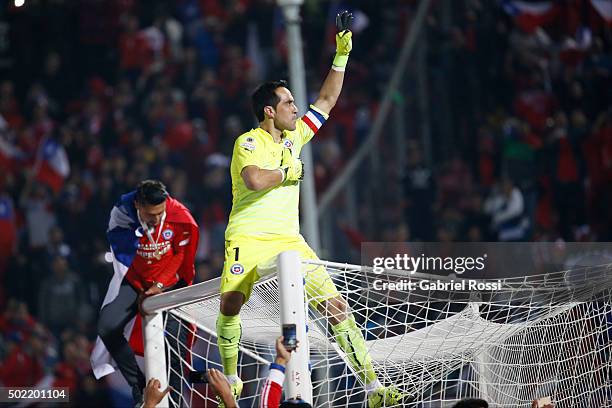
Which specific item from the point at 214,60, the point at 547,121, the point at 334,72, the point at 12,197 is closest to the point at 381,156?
the point at 547,121

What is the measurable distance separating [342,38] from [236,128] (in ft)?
21.2

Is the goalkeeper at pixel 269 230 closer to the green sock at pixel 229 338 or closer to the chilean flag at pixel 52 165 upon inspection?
the green sock at pixel 229 338

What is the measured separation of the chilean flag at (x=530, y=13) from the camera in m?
12.7

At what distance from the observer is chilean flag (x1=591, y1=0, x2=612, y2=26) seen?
489 inches

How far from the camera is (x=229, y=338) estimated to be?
6.77m

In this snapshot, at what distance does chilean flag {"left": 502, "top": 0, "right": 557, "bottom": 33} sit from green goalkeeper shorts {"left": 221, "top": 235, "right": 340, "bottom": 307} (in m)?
6.72

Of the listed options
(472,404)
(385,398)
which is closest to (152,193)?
(385,398)

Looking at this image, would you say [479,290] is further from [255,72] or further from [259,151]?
[255,72]

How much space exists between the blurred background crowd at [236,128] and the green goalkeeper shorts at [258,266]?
4997 millimetres

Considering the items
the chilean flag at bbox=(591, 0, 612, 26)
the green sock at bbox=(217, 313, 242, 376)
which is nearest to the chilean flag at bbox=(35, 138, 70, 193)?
the chilean flag at bbox=(591, 0, 612, 26)

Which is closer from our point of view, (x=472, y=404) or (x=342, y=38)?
(x=472, y=404)

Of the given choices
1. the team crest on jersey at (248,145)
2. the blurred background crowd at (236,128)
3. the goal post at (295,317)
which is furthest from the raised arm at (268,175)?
the blurred background crowd at (236,128)

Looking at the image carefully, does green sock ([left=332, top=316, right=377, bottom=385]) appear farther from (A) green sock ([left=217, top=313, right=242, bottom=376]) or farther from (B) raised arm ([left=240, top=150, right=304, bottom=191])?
(B) raised arm ([left=240, top=150, right=304, bottom=191])

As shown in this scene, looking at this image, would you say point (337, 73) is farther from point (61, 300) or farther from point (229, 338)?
point (61, 300)
